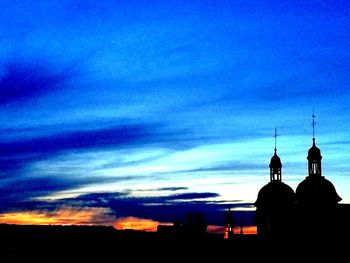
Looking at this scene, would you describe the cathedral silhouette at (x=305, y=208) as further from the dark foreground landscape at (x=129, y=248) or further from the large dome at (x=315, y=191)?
the dark foreground landscape at (x=129, y=248)

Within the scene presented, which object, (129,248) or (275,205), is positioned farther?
(275,205)

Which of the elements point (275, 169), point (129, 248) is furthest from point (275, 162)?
point (129, 248)

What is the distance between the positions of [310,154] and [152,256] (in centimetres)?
2605

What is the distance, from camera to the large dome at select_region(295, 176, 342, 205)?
274 ft

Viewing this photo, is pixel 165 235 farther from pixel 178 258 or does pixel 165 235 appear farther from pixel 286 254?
pixel 286 254

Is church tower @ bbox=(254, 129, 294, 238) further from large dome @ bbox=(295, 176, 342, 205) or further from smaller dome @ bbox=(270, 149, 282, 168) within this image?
large dome @ bbox=(295, 176, 342, 205)

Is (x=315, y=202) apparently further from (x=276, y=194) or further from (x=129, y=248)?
(x=129, y=248)

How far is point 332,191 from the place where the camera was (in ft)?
279

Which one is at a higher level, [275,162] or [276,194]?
[275,162]

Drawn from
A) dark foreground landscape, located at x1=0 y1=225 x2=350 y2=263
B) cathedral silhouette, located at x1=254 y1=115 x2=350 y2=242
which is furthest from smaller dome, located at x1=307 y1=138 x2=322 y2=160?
dark foreground landscape, located at x1=0 y1=225 x2=350 y2=263

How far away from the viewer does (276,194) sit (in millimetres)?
88625

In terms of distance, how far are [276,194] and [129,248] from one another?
2583 centimetres

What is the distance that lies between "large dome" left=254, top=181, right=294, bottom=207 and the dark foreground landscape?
806 centimetres

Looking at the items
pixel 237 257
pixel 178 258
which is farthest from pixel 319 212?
pixel 178 258
